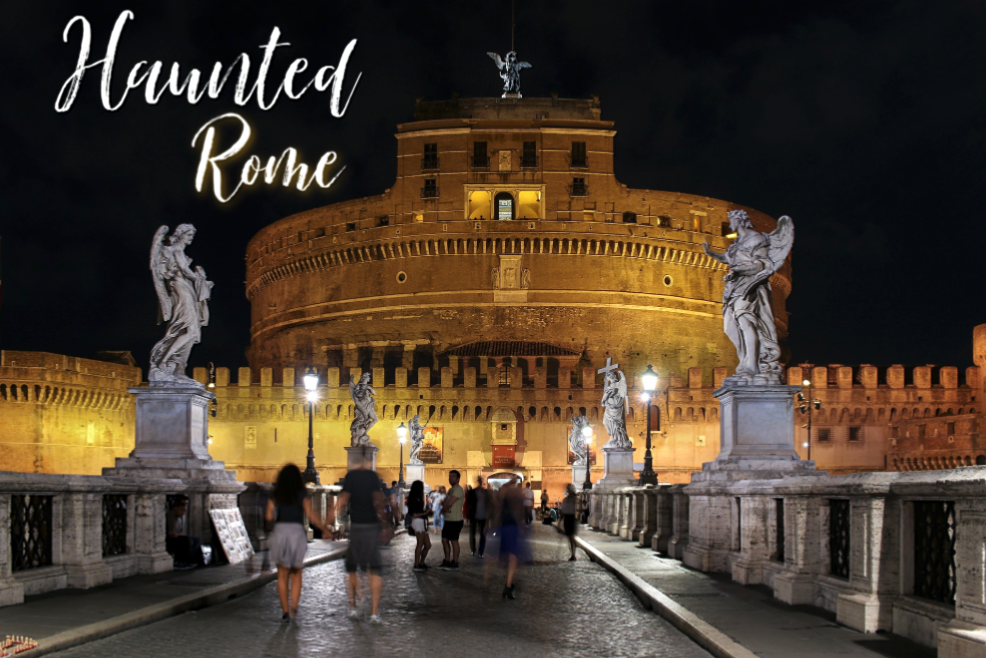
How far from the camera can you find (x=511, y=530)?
424 inches

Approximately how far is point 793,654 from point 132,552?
6766mm

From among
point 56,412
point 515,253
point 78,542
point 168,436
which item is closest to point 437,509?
point 168,436

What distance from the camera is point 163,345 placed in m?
12.2

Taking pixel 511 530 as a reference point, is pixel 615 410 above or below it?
above

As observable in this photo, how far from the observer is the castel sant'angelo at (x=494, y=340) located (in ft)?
163

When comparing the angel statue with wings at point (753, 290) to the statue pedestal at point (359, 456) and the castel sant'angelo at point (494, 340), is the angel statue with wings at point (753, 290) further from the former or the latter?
the castel sant'angelo at point (494, 340)

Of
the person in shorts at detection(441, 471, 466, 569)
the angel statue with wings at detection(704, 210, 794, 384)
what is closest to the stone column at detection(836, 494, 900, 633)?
the angel statue with wings at detection(704, 210, 794, 384)

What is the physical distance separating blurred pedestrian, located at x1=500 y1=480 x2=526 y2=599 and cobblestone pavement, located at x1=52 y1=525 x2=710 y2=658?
0.95 ft

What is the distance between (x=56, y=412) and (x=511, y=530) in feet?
140

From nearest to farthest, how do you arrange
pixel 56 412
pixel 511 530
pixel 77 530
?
pixel 77 530
pixel 511 530
pixel 56 412

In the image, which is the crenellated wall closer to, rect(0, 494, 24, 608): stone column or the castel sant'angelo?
the castel sant'angelo

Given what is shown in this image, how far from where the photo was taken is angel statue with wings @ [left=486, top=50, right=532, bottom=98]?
62.8m

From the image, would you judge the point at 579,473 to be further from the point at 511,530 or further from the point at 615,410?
the point at 511,530

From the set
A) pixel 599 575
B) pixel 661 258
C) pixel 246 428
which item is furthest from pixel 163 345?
pixel 661 258
